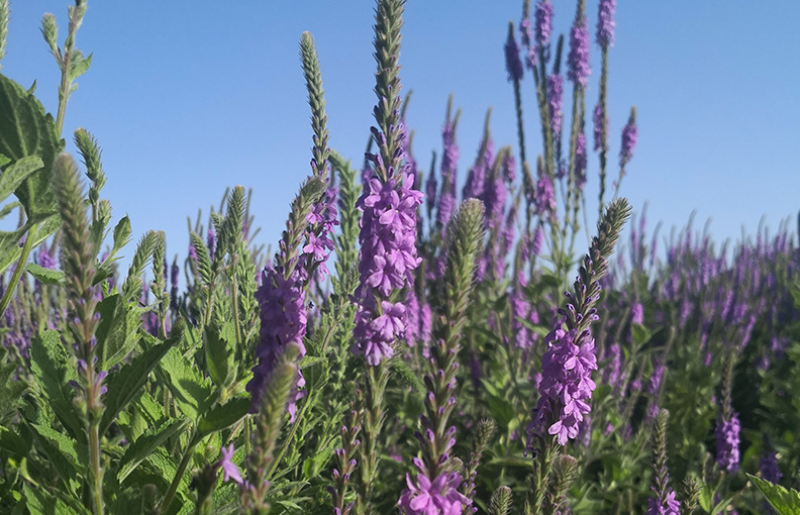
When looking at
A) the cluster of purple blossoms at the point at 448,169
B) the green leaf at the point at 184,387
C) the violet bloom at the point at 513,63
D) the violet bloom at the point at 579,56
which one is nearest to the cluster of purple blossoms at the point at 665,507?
the green leaf at the point at 184,387

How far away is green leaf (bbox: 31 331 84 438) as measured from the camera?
4.96ft

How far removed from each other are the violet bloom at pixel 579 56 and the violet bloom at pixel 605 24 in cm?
22

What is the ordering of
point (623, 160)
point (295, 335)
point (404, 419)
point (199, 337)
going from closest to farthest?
point (295, 335)
point (199, 337)
point (404, 419)
point (623, 160)

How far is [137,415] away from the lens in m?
2.13

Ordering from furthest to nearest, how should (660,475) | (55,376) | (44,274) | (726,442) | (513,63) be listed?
(513,63), (726,442), (660,475), (44,274), (55,376)

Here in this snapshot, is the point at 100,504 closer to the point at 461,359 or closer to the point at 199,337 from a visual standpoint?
the point at 199,337

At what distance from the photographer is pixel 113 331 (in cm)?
168

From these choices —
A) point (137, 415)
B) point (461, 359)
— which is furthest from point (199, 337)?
point (461, 359)

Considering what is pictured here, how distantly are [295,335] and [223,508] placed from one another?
549 millimetres

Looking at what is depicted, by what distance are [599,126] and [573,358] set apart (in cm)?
475

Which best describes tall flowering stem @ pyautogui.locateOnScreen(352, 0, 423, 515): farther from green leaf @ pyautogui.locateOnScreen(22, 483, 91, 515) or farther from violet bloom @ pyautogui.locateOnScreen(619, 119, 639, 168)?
violet bloom @ pyautogui.locateOnScreen(619, 119, 639, 168)

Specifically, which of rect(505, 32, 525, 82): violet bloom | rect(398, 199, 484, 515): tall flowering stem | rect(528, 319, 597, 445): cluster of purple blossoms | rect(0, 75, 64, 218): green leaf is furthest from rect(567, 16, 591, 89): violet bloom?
rect(0, 75, 64, 218): green leaf

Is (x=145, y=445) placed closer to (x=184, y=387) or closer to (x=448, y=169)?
(x=184, y=387)

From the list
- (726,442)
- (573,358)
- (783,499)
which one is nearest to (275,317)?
(573,358)
